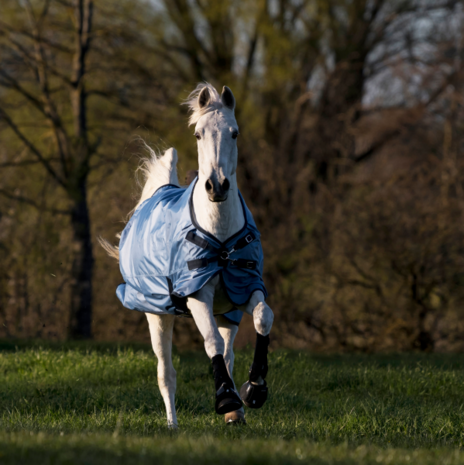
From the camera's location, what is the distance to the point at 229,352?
5117 millimetres

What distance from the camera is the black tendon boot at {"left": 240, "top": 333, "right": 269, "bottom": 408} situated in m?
4.44

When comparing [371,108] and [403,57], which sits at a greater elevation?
[403,57]

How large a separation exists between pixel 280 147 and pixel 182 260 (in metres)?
10.3

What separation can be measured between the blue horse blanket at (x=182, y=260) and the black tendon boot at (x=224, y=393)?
51cm

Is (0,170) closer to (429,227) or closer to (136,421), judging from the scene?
(429,227)

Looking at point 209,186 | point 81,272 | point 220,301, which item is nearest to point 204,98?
point 209,186

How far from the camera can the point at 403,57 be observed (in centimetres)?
1564

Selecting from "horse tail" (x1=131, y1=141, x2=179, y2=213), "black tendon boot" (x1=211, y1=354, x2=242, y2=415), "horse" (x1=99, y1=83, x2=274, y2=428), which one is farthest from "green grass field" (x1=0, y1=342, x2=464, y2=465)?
"horse tail" (x1=131, y1=141, x2=179, y2=213)

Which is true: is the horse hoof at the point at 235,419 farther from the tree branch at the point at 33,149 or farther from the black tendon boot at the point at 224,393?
the tree branch at the point at 33,149

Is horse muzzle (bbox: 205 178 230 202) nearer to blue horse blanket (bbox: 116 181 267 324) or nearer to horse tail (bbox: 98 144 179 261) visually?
blue horse blanket (bbox: 116 181 267 324)

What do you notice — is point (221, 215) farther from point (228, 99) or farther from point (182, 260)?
point (228, 99)

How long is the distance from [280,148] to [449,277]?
4.75 m

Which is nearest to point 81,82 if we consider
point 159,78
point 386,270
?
point 159,78

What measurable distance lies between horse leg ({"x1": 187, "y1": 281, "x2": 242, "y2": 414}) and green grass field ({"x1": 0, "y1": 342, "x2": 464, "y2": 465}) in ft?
0.71
